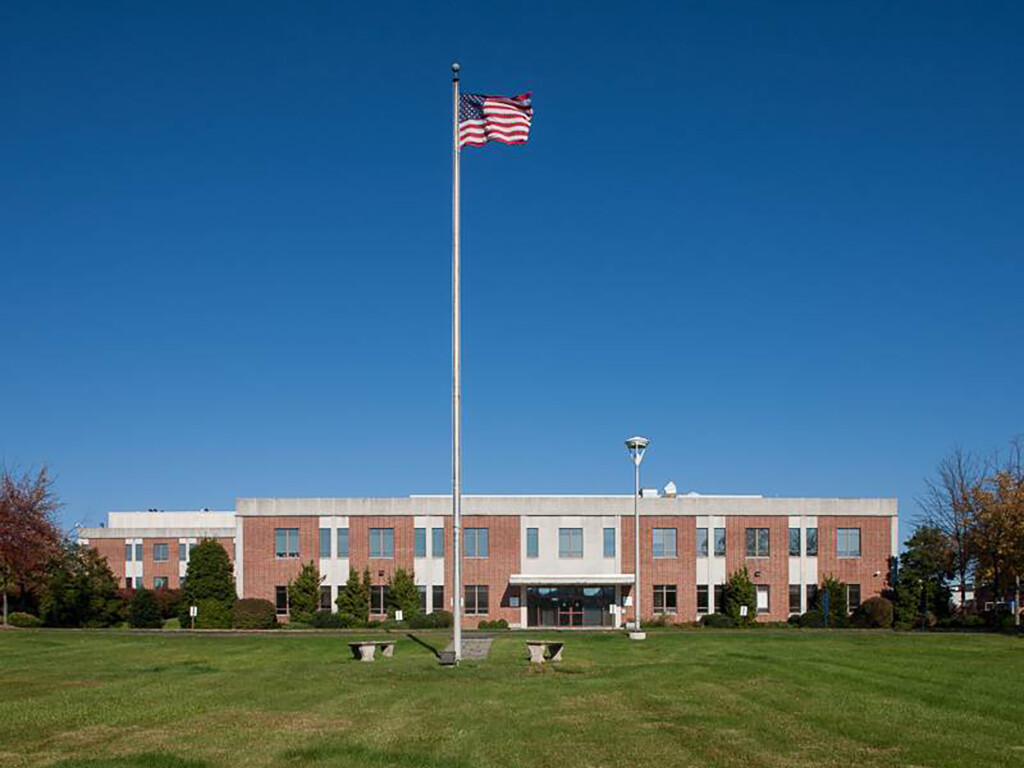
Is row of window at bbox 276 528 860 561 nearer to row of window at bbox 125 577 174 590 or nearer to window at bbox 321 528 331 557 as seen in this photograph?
window at bbox 321 528 331 557

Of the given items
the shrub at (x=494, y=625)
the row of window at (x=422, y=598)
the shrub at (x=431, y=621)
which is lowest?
the shrub at (x=494, y=625)

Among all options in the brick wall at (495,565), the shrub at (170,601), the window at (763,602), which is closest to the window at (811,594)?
the window at (763,602)

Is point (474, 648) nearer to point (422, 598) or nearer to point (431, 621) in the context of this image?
point (431, 621)

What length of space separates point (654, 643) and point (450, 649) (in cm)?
1373

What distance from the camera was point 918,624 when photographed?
6575 cm

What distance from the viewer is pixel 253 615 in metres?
65.5

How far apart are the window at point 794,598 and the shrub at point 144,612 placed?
37.4 m

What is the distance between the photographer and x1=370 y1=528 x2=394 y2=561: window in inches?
2761

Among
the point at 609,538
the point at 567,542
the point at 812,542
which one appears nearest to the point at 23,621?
the point at 567,542

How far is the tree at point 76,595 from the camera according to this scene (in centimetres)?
6681

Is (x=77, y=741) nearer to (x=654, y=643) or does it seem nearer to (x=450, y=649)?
(x=450, y=649)

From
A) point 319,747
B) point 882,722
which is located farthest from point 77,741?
point 882,722

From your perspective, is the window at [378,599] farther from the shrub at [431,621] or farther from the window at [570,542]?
the window at [570,542]

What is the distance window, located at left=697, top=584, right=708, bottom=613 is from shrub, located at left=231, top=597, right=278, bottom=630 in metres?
25.3
